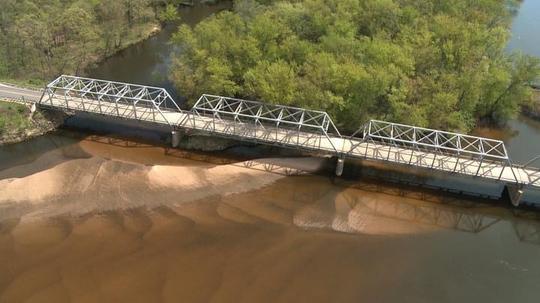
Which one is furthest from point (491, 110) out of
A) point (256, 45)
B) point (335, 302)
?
point (335, 302)

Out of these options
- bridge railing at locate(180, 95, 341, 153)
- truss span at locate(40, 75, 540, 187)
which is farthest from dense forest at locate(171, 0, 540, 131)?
truss span at locate(40, 75, 540, 187)

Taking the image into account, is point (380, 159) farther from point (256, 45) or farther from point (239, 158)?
point (256, 45)

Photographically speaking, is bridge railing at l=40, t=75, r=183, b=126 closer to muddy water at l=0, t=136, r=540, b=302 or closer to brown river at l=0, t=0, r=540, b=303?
brown river at l=0, t=0, r=540, b=303

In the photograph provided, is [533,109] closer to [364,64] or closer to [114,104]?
[364,64]

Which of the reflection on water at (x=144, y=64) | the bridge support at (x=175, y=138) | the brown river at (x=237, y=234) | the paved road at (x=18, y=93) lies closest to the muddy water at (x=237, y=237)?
the brown river at (x=237, y=234)

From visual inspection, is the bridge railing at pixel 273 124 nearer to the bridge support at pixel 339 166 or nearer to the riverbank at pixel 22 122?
the bridge support at pixel 339 166

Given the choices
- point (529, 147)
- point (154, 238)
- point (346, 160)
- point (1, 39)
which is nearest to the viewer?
point (154, 238)

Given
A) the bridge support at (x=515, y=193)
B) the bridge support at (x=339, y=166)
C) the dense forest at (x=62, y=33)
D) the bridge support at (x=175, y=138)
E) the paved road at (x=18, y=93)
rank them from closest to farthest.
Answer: the bridge support at (x=515, y=193) < the bridge support at (x=339, y=166) < the bridge support at (x=175, y=138) < the paved road at (x=18, y=93) < the dense forest at (x=62, y=33)
